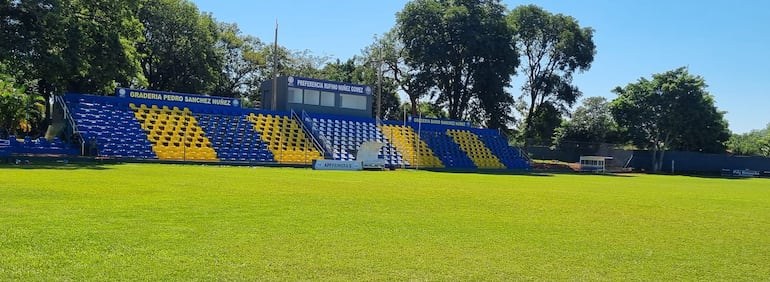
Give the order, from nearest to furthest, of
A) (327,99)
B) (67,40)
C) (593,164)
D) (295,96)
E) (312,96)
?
1. (67,40)
2. (295,96)
3. (312,96)
4. (327,99)
5. (593,164)

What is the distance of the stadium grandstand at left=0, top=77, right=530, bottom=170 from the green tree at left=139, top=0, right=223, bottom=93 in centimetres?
704

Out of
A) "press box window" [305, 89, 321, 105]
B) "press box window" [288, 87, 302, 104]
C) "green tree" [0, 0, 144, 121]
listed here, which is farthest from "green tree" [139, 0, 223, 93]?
"green tree" [0, 0, 144, 121]

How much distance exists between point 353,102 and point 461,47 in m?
14.6

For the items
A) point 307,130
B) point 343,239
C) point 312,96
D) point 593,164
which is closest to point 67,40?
point 307,130

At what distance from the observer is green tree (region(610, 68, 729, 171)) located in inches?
2373

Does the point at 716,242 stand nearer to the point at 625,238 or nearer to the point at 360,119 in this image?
the point at 625,238

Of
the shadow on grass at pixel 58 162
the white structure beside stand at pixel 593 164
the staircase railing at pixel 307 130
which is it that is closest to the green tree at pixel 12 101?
the shadow on grass at pixel 58 162

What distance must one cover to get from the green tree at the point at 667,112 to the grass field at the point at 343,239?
4949cm

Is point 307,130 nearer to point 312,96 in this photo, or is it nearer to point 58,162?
point 312,96

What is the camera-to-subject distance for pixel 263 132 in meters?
40.8

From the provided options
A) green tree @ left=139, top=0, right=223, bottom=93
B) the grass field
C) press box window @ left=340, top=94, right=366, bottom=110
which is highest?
green tree @ left=139, top=0, right=223, bottom=93

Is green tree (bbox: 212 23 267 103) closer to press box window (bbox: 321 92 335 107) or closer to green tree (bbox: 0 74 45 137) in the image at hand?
press box window (bbox: 321 92 335 107)

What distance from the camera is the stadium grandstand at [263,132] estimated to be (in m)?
34.3

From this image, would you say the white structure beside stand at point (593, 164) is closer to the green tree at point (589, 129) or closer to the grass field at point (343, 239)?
the green tree at point (589, 129)
